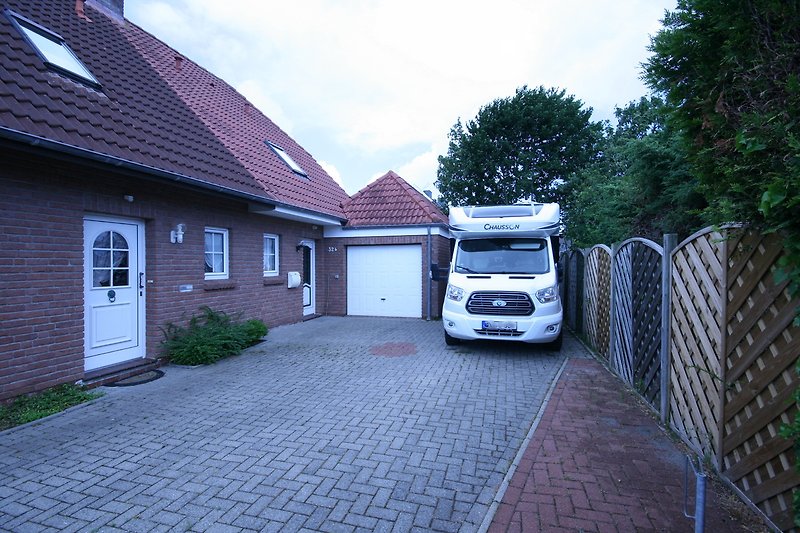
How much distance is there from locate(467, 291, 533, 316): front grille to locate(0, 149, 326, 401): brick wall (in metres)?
5.05

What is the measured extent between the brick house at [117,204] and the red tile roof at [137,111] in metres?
0.03

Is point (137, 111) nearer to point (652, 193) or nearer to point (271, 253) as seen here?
point (271, 253)

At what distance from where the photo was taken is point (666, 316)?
4.50 metres

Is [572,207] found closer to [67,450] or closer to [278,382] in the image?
[278,382]

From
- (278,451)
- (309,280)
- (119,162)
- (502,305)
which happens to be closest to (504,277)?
(502,305)

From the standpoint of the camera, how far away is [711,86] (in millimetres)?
2977

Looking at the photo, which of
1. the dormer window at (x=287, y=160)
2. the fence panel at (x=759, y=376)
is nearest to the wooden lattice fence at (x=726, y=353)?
the fence panel at (x=759, y=376)

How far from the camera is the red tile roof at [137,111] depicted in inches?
209

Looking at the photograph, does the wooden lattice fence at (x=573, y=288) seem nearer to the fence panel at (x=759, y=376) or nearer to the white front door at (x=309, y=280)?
the fence panel at (x=759, y=376)

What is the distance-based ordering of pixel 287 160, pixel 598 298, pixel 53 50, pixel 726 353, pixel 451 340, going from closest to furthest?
pixel 726 353 < pixel 53 50 < pixel 598 298 < pixel 451 340 < pixel 287 160

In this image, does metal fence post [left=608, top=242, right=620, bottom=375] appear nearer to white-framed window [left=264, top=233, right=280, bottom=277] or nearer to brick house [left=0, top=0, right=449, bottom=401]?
brick house [left=0, top=0, right=449, bottom=401]

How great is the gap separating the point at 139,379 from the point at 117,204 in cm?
250

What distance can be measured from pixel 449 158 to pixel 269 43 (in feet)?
51.7

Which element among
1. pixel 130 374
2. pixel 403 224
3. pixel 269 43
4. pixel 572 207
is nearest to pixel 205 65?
pixel 269 43
